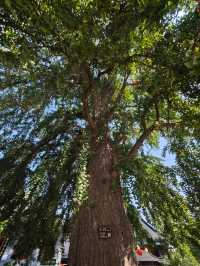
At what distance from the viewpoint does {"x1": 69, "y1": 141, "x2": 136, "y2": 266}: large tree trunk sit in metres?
3.65

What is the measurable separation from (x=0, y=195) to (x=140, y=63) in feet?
9.35

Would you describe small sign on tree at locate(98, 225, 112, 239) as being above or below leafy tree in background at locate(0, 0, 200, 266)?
below

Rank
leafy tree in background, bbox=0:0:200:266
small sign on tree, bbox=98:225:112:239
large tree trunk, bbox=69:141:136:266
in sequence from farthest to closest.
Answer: small sign on tree, bbox=98:225:112:239 < large tree trunk, bbox=69:141:136:266 < leafy tree in background, bbox=0:0:200:266

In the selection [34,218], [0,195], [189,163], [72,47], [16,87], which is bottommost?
[34,218]

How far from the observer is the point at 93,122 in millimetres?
4914

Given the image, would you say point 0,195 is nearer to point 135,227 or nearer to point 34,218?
point 34,218

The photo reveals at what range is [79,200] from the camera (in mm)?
3160

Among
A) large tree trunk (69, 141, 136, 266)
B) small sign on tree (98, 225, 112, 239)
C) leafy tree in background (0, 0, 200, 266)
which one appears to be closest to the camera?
leafy tree in background (0, 0, 200, 266)

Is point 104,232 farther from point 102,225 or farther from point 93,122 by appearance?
point 93,122

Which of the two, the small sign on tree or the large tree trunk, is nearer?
the large tree trunk

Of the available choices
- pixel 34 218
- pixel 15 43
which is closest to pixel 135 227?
pixel 34 218

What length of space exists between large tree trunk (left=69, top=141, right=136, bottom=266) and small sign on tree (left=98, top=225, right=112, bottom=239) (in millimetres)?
13

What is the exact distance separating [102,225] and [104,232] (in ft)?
0.32

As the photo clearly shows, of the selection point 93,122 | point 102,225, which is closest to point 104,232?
point 102,225
